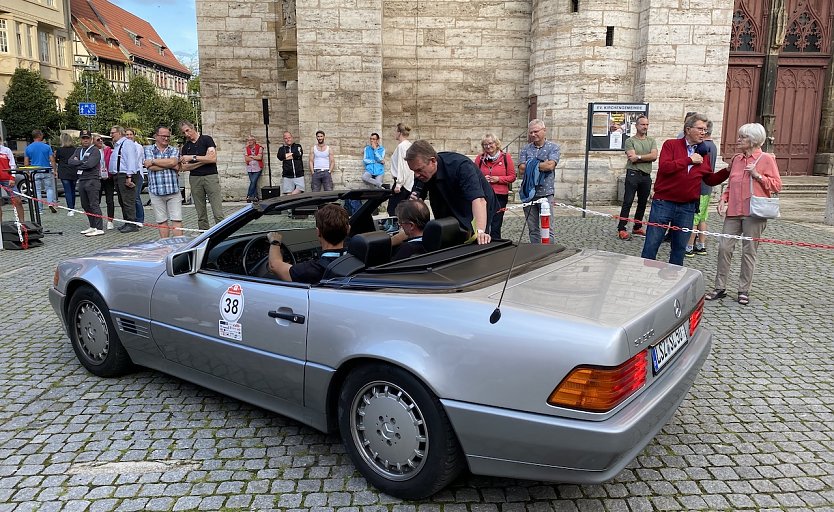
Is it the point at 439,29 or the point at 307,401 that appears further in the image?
the point at 439,29

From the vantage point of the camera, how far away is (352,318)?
9.30 ft

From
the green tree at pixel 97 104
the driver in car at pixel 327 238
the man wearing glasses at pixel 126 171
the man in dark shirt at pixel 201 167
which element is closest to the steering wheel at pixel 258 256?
the driver in car at pixel 327 238

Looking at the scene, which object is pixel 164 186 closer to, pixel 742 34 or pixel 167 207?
pixel 167 207

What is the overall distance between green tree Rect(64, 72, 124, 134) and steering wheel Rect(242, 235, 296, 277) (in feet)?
136

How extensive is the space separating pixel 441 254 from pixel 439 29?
13192 millimetres

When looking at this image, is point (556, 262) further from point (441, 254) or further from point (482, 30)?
point (482, 30)

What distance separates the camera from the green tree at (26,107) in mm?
36688

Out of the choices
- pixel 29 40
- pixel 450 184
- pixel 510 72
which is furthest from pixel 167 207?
pixel 29 40

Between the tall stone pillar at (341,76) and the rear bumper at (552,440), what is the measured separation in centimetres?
1196

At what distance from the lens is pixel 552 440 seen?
236cm

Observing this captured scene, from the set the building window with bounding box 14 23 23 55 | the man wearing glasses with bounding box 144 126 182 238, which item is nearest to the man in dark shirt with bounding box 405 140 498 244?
the man wearing glasses with bounding box 144 126 182 238

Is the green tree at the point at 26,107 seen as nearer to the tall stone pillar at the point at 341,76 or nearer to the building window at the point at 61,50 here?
the building window at the point at 61,50

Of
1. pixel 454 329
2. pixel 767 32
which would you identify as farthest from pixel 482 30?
pixel 454 329

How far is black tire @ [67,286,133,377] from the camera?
418 cm
